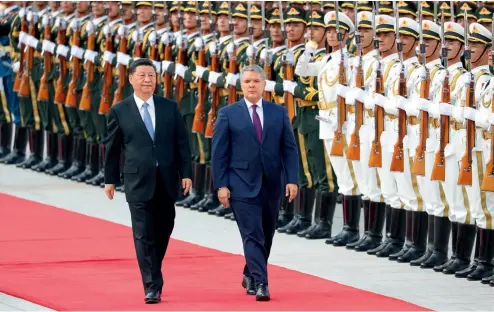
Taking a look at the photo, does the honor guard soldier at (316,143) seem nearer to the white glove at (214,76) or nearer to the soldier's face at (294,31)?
the soldier's face at (294,31)

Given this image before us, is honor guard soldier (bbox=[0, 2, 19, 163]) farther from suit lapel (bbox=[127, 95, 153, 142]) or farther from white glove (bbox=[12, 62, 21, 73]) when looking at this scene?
suit lapel (bbox=[127, 95, 153, 142])

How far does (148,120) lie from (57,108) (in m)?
8.59

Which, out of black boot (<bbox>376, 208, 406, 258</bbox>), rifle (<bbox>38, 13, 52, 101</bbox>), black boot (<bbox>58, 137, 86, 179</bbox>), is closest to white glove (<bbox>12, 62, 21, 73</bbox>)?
rifle (<bbox>38, 13, 52, 101</bbox>)

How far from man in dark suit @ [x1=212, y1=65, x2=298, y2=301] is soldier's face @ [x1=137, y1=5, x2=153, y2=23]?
22.0ft

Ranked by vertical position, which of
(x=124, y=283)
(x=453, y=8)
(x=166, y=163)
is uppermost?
(x=453, y=8)

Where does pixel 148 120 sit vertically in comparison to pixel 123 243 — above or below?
above

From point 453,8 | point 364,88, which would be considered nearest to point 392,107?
point 364,88

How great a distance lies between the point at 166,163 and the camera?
38.5 ft

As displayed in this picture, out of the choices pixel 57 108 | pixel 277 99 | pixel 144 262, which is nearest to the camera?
pixel 144 262

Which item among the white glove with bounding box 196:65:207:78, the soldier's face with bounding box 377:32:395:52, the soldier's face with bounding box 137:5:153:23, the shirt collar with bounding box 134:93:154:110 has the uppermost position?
the soldier's face with bounding box 137:5:153:23

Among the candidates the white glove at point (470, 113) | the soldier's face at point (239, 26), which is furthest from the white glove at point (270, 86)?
the white glove at point (470, 113)

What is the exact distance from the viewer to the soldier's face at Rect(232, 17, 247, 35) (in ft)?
54.8

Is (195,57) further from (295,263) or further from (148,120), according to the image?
(148,120)

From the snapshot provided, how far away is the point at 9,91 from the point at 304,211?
6.71 m
